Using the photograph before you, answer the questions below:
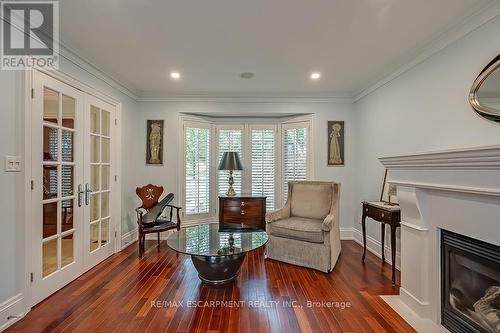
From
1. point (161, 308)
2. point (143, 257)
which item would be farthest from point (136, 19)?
point (143, 257)

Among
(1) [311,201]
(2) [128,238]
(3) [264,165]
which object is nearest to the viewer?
(1) [311,201]

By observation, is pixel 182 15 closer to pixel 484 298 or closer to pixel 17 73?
pixel 17 73

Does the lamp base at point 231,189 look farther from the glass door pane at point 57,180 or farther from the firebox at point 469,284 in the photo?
the firebox at point 469,284

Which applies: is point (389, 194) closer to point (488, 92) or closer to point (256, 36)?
point (488, 92)

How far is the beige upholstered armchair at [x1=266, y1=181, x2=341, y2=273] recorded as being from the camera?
3078 mm

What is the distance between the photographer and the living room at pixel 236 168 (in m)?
2.00

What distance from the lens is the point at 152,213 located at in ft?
12.3

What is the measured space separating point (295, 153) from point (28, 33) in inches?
150

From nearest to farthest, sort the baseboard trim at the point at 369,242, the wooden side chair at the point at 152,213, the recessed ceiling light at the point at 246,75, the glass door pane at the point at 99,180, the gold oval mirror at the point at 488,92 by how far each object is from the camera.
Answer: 1. the gold oval mirror at the point at 488,92
2. the glass door pane at the point at 99,180
3. the baseboard trim at the point at 369,242
4. the recessed ceiling light at the point at 246,75
5. the wooden side chair at the point at 152,213

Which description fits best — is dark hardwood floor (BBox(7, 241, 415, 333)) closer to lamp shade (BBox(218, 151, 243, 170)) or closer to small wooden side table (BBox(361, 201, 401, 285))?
small wooden side table (BBox(361, 201, 401, 285))

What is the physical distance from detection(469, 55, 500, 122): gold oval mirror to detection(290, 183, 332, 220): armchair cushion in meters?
1.86

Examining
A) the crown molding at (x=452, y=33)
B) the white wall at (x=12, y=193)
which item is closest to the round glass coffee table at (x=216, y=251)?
the white wall at (x=12, y=193)

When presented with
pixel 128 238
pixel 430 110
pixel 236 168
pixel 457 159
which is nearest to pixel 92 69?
pixel 236 168

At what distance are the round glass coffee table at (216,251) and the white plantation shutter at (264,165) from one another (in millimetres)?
1877
